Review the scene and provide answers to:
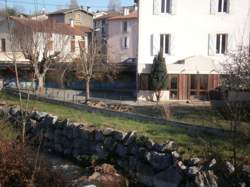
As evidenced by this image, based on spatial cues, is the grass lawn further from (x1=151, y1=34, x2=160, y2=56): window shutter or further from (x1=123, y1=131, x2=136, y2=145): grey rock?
(x1=151, y1=34, x2=160, y2=56): window shutter

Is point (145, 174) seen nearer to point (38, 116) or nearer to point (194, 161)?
point (194, 161)

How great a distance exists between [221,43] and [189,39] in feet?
8.21

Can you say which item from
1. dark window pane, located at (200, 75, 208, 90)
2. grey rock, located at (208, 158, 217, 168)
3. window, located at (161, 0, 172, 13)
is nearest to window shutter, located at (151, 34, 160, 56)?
window, located at (161, 0, 172, 13)

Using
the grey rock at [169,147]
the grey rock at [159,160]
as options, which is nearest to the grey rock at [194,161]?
the grey rock at [159,160]

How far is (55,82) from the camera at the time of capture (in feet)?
130

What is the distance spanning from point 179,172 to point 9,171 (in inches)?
160

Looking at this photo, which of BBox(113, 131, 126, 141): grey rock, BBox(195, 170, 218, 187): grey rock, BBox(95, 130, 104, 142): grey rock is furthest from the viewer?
BBox(95, 130, 104, 142): grey rock

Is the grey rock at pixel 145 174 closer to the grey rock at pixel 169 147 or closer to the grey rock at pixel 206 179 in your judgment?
the grey rock at pixel 169 147

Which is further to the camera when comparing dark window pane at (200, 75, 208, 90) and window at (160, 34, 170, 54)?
dark window pane at (200, 75, 208, 90)

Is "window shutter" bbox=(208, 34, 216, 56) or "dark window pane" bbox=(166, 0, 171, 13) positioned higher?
"dark window pane" bbox=(166, 0, 171, 13)

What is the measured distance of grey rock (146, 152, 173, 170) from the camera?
435 inches

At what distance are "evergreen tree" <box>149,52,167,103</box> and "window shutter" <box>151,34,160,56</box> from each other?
1019 millimetres

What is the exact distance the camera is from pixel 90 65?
28.5m

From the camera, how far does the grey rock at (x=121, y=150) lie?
1278cm
